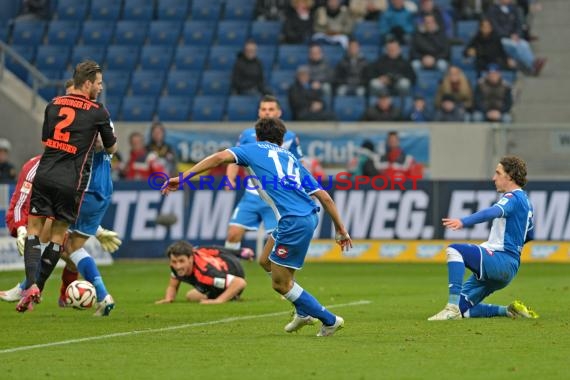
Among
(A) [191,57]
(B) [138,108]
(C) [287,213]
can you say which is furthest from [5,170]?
(C) [287,213]

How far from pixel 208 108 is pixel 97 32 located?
147 inches

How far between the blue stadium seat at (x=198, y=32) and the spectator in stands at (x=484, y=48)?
17.7 ft

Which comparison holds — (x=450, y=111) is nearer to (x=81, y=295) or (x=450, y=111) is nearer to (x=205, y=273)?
(x=205, y=273)

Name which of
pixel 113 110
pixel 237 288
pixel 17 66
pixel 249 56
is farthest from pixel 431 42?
pixel 237 288

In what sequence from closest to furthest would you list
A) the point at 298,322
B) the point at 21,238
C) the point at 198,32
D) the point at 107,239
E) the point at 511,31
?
the point at 298,322, the point at 21,238, the point at 107,239, the point at 511,31, the point at 198,32

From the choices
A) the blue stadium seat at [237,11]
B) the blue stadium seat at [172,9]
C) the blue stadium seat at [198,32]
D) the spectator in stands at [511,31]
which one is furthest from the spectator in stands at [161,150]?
the spectator in stands at [511,31]

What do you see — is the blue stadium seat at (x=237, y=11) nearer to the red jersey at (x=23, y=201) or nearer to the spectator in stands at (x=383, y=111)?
the spectator in stands at (x=383, y=111)

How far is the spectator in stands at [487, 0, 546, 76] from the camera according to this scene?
2602 cm

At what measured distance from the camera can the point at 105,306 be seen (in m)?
12.4

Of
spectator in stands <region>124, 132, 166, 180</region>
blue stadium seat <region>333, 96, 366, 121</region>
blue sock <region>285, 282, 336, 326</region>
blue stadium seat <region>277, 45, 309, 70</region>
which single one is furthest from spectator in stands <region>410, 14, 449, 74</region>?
blue sock <region>285, 282, 336, 326</region>

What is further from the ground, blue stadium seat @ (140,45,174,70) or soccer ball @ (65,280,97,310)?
blue stadium seat @ (140,45,174,70)

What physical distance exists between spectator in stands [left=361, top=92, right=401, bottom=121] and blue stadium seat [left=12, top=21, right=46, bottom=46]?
26.6 ft

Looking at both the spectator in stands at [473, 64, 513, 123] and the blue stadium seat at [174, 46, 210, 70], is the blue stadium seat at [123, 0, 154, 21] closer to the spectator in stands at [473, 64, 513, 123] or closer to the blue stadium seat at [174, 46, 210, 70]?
the blue stadium seat at [174, 46, 210, 70]

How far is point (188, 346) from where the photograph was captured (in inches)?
387
